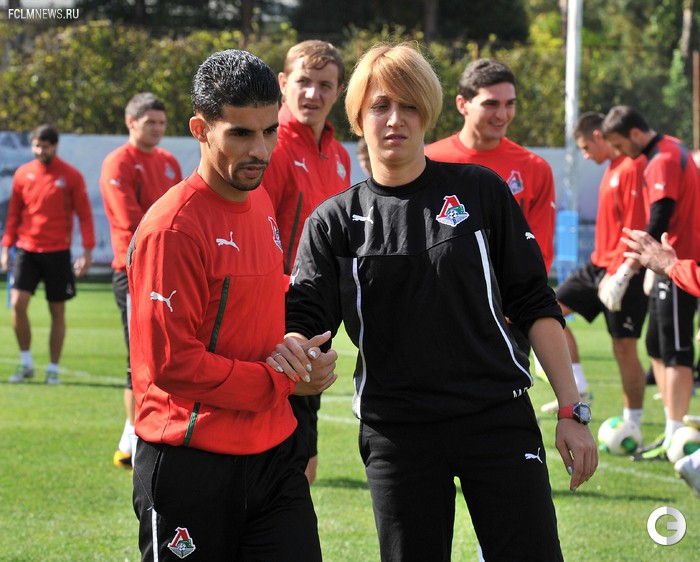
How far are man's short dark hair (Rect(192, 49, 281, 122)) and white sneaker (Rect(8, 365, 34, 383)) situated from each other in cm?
870

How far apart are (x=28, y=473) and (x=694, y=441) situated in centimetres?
439

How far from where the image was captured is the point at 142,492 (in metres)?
3.46

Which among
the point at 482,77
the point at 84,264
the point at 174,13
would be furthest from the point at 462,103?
the point at 174,13

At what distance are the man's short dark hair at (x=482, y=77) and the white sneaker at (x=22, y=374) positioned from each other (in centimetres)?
676

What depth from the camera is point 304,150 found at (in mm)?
5691

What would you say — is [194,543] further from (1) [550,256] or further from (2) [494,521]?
(1) [550,256]

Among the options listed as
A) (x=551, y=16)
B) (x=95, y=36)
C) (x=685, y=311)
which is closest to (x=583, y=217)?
(x=95, y=36)

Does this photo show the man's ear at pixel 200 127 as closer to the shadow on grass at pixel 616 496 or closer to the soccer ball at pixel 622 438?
the shadow on grass at pixel 616 496

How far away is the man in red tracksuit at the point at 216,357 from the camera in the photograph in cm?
328

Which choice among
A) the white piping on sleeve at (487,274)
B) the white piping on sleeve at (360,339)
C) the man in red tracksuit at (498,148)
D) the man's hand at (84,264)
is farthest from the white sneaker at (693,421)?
the man's hand at (84,264)

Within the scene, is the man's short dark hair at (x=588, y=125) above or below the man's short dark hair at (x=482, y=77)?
below

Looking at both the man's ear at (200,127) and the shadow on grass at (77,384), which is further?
the shadow on grass at (77,384)

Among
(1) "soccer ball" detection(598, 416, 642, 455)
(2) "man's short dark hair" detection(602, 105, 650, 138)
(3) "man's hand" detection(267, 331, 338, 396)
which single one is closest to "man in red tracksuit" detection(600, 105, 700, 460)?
(2) "man's short dark hair" detection(602, 105, 650, 138)

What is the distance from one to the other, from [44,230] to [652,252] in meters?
8.14
